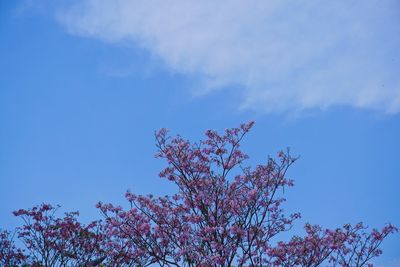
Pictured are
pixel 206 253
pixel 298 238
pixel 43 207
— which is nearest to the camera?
pixel 206 253

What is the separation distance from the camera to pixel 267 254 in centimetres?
A: 1040

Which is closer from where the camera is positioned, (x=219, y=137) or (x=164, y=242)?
(x=164, y=242)

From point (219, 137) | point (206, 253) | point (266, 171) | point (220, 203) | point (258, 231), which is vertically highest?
point (219, 137)

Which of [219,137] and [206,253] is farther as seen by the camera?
[219,137]

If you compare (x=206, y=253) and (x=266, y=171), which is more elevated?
(x=266, y=171)

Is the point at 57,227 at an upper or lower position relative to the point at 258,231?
upper

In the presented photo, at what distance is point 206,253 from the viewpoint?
10.4m

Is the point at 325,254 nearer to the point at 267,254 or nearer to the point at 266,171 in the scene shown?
the point at 267,254

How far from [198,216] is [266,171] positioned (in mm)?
2665

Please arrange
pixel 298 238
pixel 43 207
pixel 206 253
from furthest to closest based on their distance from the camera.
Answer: pixel 43 207, pixel 298 238, pixel 206 253

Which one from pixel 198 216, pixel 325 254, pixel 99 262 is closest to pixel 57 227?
pixel 99 262

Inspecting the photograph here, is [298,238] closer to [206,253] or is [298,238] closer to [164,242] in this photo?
[206,253]

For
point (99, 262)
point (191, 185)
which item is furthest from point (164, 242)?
point (99, 262)

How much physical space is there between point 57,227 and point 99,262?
95.7 inches
